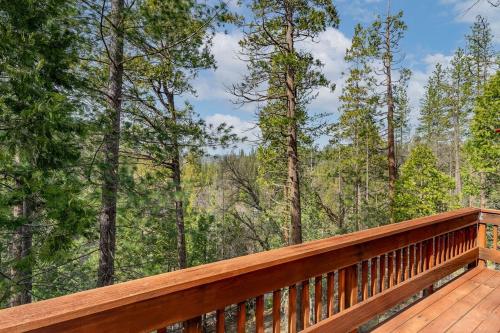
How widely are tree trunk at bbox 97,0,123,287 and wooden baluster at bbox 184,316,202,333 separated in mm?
3431

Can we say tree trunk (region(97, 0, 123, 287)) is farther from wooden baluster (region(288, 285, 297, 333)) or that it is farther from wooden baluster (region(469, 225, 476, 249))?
Answer: wooden baluster (region(469, 225, 476, 249))

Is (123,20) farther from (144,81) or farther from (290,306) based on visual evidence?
(290,306)

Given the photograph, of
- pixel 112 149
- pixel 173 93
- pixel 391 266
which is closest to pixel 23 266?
pixel 112 149

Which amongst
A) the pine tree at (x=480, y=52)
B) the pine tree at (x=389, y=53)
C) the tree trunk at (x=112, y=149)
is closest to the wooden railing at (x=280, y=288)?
the tree trunk at (x=112, y=149)

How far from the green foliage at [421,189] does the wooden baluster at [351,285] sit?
1201cm

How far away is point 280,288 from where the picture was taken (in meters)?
1.68

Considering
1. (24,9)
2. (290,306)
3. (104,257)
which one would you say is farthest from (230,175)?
(290,306)

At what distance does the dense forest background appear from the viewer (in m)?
3.45

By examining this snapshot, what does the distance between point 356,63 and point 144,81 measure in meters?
10.9

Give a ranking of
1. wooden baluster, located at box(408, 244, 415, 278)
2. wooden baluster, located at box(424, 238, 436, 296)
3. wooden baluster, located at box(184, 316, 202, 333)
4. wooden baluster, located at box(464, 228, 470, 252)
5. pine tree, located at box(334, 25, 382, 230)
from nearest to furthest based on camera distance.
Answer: wooden baluster, located at box(184, 316, 202, 333) < wooden baluster, located at box(408, 244, 415, 278) < wooden baluster, located at box(424, 238, 436, 296) < wooden baluster, located at box(464, 228, 470, 252) < pine tree, located at box(334, 25, 382, 230)

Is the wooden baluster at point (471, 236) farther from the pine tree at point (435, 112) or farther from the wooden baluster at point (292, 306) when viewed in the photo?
the pine tree at point (435, 112)

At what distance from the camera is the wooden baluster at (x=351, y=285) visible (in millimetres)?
2162

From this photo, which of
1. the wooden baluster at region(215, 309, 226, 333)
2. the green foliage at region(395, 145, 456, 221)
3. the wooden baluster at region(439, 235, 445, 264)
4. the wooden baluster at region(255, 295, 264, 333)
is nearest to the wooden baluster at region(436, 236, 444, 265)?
the wooden baluster at region(439, 235, 445, 264)

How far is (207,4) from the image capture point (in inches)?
196
